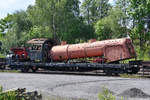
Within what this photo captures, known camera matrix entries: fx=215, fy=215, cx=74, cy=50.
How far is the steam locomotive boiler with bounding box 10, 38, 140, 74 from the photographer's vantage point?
58.0 feet

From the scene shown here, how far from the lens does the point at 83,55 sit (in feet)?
66.7

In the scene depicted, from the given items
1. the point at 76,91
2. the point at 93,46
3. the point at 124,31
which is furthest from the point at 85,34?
the point at 76,91

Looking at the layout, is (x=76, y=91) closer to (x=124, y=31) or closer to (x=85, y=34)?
(x=124, y=31)

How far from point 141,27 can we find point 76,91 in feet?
110

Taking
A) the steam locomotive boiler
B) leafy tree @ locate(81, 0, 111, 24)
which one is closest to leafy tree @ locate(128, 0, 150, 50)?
the steam locomotive boiler

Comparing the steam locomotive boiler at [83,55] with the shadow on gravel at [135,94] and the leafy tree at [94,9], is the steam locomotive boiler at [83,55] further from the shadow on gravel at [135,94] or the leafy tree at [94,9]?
the leafy tree at [94,9]

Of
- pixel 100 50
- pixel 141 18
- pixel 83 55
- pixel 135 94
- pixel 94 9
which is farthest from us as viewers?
pixel 94 9

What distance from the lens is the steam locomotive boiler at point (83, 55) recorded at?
17.7 meters

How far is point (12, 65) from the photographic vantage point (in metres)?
24.4

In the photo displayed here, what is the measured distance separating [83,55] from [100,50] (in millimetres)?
1998

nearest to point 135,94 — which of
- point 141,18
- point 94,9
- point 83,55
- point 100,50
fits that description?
point 100,50

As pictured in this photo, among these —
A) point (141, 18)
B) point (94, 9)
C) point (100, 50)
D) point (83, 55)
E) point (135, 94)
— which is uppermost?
point (94, 9)

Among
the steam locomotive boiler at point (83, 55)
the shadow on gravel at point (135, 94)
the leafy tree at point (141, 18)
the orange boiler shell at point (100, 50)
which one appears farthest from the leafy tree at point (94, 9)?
the shadow on gravel at point (135, 94)

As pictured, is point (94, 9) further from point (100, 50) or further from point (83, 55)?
point (100, 50)
